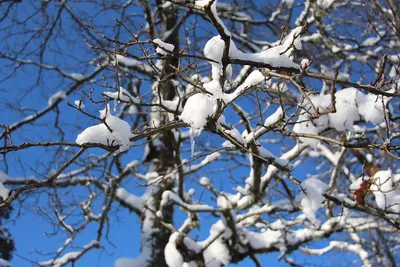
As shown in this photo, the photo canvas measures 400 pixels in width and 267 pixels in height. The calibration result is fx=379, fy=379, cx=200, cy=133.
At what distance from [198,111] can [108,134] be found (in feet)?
1.63

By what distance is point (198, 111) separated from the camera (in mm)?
2053

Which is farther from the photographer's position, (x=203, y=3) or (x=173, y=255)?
(x=173, y=255)

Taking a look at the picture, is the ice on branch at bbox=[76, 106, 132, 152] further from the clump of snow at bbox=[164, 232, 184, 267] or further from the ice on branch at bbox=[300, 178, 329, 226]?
the clump of snow at bbox=[164, 232, 184, 267]

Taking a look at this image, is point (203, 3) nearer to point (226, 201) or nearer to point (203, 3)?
point (203, 3)

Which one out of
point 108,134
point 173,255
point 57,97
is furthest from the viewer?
point 57,97

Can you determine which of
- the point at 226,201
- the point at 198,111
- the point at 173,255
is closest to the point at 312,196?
the point at 226,201

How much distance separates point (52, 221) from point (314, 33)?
15.1 feet

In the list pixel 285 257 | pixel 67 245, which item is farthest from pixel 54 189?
pixel 285 257

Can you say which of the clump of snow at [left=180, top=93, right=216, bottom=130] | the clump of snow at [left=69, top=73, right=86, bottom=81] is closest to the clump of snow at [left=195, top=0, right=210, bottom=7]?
the clump of snow at [left=180, top=93, right=216, bottom=130]

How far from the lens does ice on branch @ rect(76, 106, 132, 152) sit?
77.4 inches

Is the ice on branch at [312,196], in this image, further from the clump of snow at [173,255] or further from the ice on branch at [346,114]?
the clump of snow at [173,255]

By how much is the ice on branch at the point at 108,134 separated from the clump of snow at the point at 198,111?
327 millimetres

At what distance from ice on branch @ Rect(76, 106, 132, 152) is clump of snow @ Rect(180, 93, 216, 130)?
0.33 metres

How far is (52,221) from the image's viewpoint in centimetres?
456
